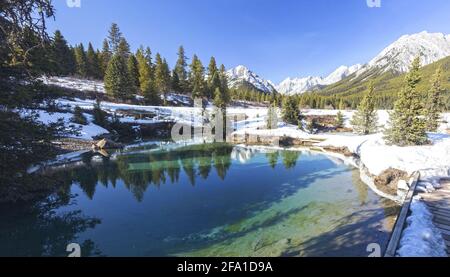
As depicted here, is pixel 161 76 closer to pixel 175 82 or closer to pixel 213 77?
pixel 175 82

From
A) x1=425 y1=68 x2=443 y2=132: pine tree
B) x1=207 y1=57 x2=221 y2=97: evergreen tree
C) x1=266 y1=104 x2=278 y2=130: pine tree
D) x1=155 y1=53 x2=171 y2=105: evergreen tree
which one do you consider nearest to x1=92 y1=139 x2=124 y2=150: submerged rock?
x1=266 y1=104 x2=278 y2=130: pine tree

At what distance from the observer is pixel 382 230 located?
890 centimetres

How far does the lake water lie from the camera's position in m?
8.21

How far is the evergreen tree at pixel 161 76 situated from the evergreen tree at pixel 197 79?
6840 mm

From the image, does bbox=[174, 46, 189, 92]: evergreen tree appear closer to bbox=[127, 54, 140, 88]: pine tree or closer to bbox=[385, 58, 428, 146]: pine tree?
bbox=[127, 54, 140, 88]: pine tree

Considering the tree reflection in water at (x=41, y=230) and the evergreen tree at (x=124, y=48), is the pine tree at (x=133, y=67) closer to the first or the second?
the evergreen tree at (x=124, y=48)

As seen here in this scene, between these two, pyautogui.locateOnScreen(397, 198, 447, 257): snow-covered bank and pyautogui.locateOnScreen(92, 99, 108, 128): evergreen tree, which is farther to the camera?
pyautogui.locateOnScreen(92, 99, 108, 128): evergreen tree

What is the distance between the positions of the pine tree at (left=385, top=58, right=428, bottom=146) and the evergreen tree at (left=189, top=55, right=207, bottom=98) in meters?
45.9

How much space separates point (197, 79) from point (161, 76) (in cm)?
897

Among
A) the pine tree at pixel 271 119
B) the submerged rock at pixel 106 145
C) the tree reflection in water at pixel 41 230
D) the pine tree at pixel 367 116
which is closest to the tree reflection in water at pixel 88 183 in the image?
the tree reflection in water at pixel 41 230

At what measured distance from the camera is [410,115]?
61.0 feet

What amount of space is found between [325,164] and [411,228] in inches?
580
